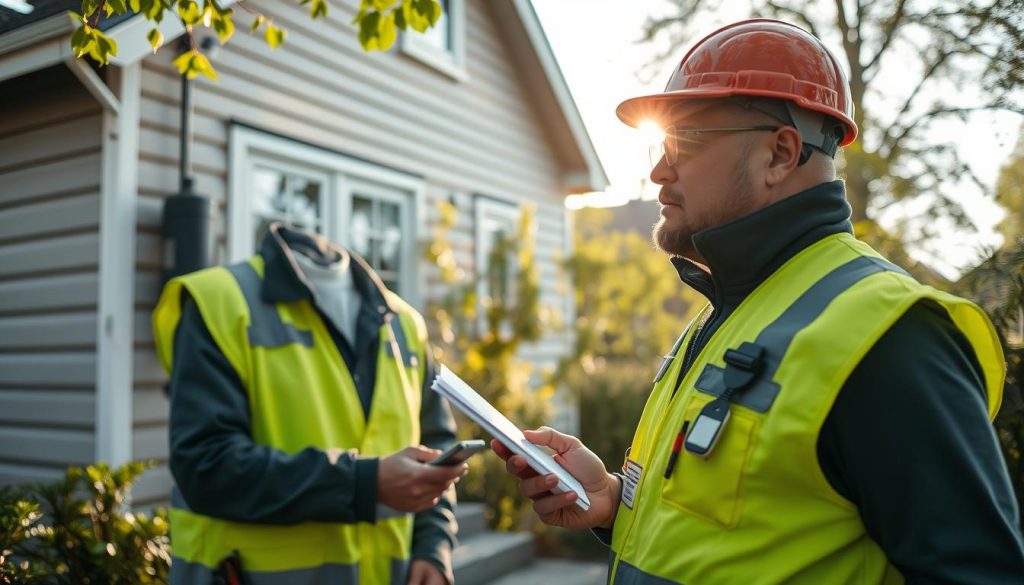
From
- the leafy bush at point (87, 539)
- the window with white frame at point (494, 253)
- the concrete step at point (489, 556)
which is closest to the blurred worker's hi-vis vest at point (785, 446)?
the leafy bush at point (87, 539)

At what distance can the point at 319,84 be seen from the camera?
6254 mm

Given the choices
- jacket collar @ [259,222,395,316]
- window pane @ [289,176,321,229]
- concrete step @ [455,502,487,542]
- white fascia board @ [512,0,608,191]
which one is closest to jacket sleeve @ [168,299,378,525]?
jacket collar @ [259,222,395,316]

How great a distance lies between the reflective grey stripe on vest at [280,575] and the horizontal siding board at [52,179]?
72.0 inches

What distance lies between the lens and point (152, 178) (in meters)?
4.78

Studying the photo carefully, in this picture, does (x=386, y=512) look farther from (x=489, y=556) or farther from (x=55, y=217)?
(x=489, y=556)

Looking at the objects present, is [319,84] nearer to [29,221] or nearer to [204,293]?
[29,221]

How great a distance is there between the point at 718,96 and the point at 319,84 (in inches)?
202

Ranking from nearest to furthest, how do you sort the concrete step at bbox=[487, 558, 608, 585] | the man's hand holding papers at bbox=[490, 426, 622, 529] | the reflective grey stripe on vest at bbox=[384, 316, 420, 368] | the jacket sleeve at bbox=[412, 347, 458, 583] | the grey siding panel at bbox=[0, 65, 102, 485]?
1. the man's hand holding papers at bbox=[490, 426, 622, 529]
2. the jacket sleeve at bbox=[412, 347, 458, 583]
3. the reflective grey stripe on vest at bbox=[384, 316, 420, 368]
4. the grey siding panel at bbox=[0, 65, 102, 485]
5. the concrete step at bbox=[487, 558, 608, 585]

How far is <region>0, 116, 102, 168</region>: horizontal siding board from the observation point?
3.28m

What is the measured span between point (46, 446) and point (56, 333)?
0.65 meters

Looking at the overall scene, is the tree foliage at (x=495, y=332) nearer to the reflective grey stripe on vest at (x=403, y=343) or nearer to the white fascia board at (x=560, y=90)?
the white fascia board at (x=560, y=90)

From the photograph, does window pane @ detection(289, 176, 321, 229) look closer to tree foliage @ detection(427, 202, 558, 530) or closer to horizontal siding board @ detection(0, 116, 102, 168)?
tree foliage @ detection(427, 202, 558, 530)

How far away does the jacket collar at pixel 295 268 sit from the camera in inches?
102

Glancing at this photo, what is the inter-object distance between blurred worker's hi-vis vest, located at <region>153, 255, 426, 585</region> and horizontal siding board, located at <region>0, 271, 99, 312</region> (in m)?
2.29
